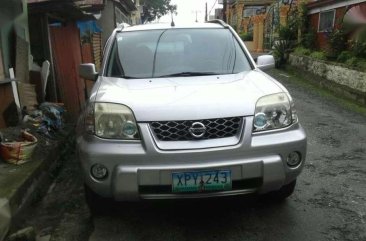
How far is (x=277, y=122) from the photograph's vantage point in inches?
134

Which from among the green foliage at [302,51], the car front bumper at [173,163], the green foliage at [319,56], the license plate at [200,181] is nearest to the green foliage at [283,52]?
the green foliage at [302,51]

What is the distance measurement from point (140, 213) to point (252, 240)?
108 centimetres

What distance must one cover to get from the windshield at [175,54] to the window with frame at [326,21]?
11681mm

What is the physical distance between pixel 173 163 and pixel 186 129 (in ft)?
0.89

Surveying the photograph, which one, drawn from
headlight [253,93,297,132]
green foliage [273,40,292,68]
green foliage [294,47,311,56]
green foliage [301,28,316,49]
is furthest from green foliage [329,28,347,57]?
headlight [253,93,297,132]

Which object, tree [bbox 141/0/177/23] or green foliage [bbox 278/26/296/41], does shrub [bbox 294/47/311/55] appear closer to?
green foliage [bbox 278/26/296/41]

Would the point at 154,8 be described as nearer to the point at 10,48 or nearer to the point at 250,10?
the point at 250,10

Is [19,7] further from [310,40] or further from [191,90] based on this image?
[310,40]

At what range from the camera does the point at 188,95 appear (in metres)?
3.38

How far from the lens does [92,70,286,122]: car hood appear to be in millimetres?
3197

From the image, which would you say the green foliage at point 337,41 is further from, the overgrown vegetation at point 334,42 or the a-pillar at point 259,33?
the a-pillar at point 259,33

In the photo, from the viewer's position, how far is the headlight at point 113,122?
10.6 ft

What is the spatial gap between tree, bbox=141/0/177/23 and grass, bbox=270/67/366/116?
28645 mm

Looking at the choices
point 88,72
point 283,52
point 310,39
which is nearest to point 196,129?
point 88,72
